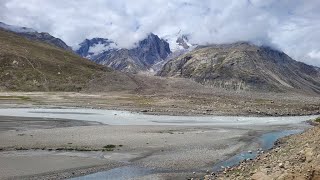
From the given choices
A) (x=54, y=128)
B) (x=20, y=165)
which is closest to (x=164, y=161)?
(x=20, y=165)

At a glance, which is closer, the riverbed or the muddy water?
the riverbed

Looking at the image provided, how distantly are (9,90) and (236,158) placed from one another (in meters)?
169

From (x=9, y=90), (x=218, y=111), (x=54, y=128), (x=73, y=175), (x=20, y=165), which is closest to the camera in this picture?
(x=73, y=175)

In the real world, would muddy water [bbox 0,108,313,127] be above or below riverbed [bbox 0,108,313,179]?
above

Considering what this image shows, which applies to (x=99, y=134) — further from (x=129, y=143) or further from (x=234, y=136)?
(x=234, y=136)

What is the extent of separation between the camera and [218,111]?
424 feet

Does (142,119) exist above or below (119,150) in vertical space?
above

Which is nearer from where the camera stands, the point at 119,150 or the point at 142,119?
the point at 119,150

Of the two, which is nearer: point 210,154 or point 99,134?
point 210,154

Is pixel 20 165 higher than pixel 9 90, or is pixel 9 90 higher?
pixel 9 90

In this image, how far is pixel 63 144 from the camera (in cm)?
5553

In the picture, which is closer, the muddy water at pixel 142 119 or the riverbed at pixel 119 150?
the riverbed at pixel 119 150

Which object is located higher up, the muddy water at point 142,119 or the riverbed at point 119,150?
the muddy water at point 142,119

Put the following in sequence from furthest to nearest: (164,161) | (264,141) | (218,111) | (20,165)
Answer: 1. (218,111)
2. (264,141)
3. (164,161)
4. (20,165)
